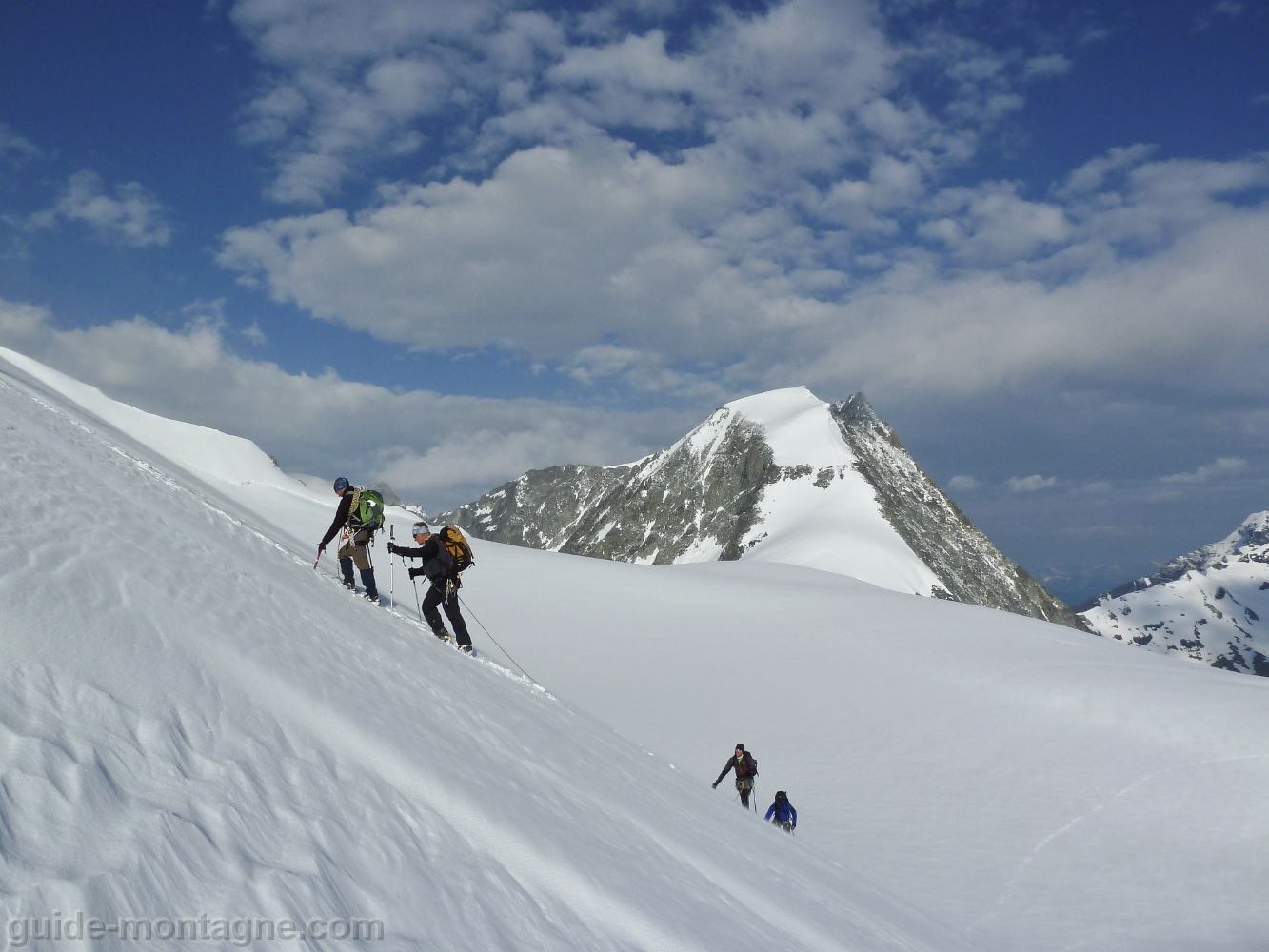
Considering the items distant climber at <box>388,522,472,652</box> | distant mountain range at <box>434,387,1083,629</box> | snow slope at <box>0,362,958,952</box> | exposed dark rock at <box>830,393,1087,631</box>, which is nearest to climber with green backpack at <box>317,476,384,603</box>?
distant climber at <box>388,522,472,652</box>

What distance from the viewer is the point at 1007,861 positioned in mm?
11477

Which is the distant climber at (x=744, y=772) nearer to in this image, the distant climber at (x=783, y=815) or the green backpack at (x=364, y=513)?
the distant climber at (x=783, y=815)

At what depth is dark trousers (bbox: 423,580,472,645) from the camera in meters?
12.2

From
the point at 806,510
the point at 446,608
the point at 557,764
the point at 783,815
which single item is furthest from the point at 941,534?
the point at 557,764

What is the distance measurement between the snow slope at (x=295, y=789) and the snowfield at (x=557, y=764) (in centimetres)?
2

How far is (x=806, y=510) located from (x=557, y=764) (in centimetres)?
8826

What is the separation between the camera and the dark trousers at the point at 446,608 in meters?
12.2

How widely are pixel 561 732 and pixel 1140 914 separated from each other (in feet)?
27.1

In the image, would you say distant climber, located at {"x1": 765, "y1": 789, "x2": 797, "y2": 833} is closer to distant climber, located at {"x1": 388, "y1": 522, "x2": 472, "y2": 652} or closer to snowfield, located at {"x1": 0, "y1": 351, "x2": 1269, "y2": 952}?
snowfield, located at {"x1": 0, "y1": 351, "x2": 1269, "y2": 952}

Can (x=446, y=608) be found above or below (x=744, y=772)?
above

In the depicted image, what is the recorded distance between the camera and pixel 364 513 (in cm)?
1265

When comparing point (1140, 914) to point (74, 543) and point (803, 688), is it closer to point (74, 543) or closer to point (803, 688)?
point (803, 688)

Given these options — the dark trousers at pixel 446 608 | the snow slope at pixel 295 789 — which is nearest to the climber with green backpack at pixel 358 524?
the dark trousers at pixel 446 608

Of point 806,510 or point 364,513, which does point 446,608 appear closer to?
point 364,513
